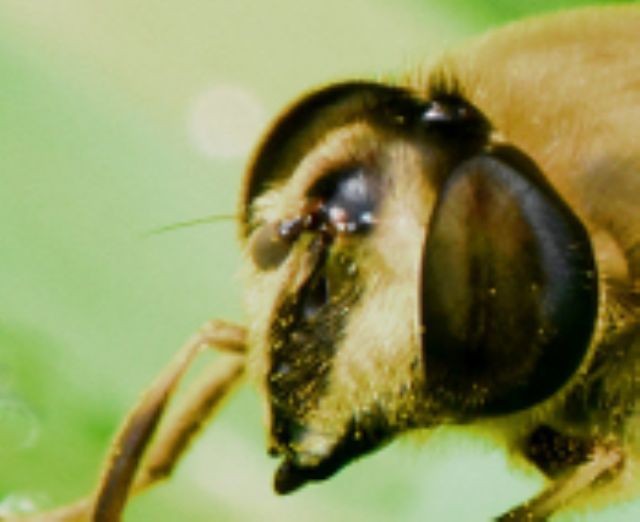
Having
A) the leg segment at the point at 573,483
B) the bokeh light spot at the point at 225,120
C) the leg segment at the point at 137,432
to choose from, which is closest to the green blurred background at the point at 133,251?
the bokeh light spot at the point at 225,120

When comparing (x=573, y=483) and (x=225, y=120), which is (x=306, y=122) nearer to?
(x=573, y=483)

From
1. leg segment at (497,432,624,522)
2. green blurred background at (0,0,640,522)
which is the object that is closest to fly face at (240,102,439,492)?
leg segment at (497,432,624,522)

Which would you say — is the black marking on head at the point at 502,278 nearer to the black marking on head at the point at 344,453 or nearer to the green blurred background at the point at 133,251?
the black marking on head at the point at 344,453

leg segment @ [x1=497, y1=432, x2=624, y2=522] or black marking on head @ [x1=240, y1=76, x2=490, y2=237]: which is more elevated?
black marking on head @ [x1=240, y1=76, x2=490, y2=237]

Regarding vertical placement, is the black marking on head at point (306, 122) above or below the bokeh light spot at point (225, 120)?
above

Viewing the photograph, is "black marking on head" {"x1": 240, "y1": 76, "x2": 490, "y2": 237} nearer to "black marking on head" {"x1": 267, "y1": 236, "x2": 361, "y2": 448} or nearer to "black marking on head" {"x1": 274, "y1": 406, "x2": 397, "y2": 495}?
"black marking on head" {"x1": 267, "y1": 236, "x2": 361, "y2": 448}

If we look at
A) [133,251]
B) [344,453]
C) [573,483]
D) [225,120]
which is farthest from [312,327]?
[225,120]

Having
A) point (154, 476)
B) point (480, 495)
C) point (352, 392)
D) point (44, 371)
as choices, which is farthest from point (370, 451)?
point (480, 495)
